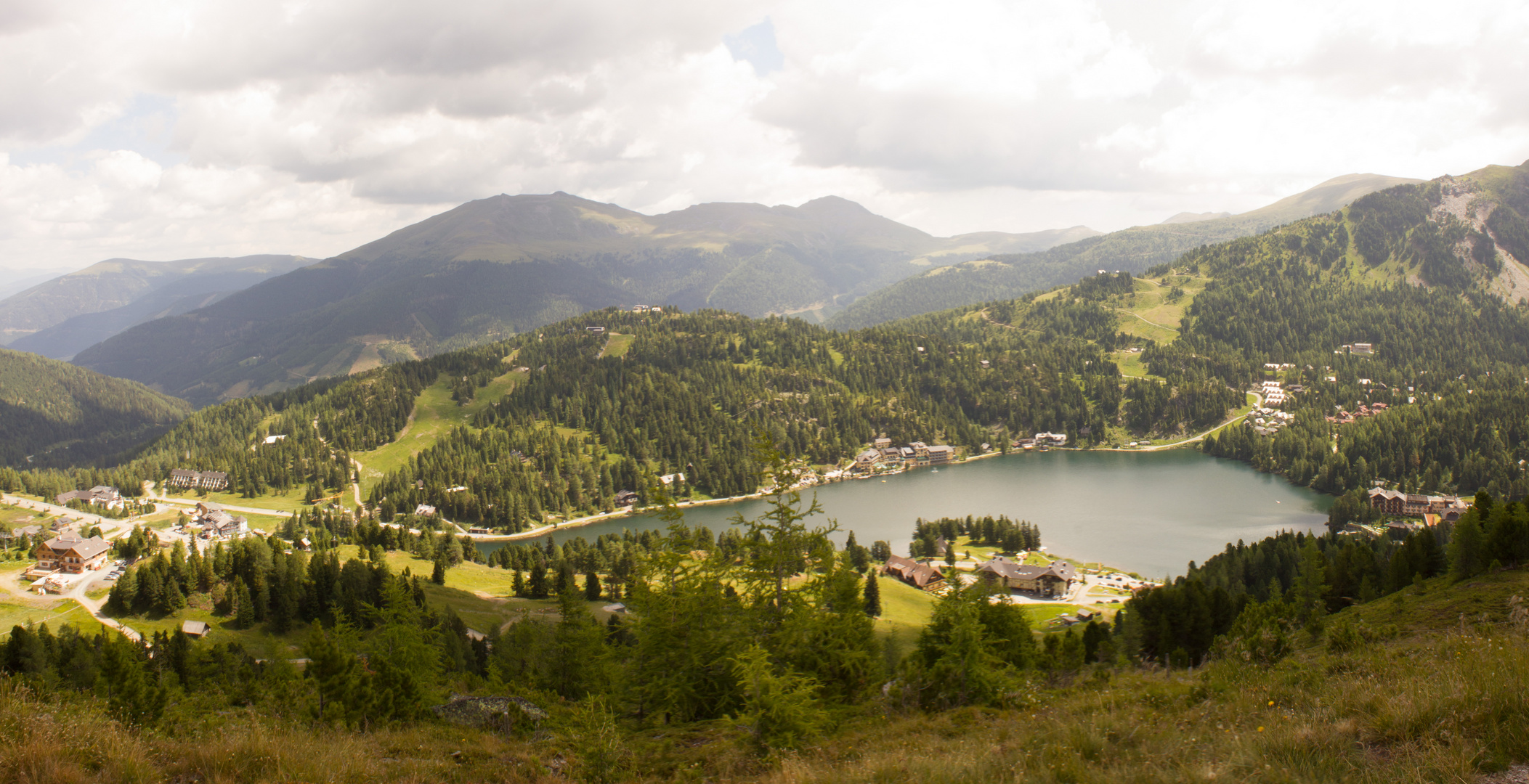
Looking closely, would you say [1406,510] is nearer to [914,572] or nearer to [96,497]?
[914,572]

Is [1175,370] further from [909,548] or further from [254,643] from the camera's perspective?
[254,643]

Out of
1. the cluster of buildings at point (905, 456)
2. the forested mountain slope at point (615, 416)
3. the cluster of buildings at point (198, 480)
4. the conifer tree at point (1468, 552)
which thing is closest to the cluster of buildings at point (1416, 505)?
the cluster of buildings at point (905, 456)

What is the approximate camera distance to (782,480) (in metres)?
24.3

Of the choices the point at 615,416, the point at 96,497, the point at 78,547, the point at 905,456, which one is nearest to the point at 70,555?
the point at 78,547

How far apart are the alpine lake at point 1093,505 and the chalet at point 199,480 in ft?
191

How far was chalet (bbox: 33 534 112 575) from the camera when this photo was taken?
202 ft

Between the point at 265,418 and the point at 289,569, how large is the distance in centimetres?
14110

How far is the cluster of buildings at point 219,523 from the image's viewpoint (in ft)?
301

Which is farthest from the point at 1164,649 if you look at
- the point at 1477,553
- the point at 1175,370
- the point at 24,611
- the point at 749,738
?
the point at 1175,370

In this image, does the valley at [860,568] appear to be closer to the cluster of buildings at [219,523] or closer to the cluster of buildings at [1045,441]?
the cluster of buildings at [1045,441]

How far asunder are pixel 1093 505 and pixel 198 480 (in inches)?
5693

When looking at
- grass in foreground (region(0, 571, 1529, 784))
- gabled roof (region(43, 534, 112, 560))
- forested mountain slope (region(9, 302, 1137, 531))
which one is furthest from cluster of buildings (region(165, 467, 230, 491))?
grass in foreground (region(0, 571, 1529, 784))

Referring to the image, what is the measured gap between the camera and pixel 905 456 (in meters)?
143

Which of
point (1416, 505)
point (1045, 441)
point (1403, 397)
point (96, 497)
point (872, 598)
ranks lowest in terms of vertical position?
point (1416, 505)
